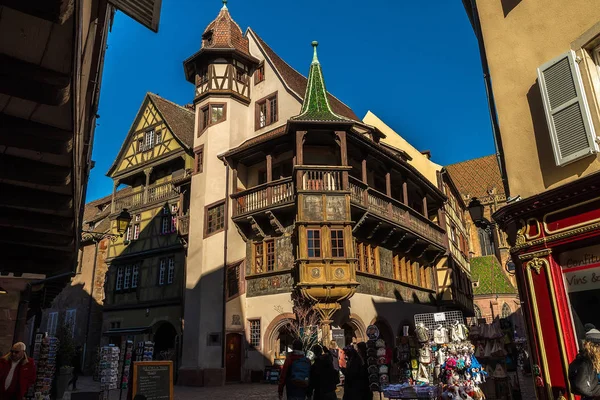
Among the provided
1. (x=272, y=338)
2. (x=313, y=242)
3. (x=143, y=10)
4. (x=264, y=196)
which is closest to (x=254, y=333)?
(x=272, y=338)

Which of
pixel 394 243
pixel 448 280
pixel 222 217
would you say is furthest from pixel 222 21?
pixel 448 280

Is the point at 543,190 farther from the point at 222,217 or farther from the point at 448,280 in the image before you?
the point at 448,280

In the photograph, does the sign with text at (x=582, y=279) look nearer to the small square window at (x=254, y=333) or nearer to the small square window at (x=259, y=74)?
the small square window at (x=254, y=333)

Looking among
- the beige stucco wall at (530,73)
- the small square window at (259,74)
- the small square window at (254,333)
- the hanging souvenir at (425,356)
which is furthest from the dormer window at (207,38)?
the hanging souvenir at (425,356)

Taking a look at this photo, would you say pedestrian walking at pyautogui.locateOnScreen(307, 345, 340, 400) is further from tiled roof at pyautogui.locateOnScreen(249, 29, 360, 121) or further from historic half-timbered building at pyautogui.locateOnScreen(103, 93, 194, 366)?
historic half-timbered building at pyautogui.locateOnScreen(103, 93, 194, 366)

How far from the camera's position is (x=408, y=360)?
1050 cm

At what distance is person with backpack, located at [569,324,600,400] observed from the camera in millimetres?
4625

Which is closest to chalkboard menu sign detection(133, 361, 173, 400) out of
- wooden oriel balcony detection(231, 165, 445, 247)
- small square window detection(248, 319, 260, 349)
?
wooden oriel balcony detection(231, 165, 445, 247)

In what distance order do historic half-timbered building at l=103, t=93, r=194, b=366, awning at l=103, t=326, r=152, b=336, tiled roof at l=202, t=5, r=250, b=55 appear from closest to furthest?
tiled roof at l=202, t=5, r=250, b=55
awning at l=103, t=326, r=152, b=336
historic half-timbered building at l=103, t=93, r=194, b=366

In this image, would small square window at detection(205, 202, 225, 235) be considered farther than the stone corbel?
Yes

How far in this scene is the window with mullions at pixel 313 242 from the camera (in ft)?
56.6

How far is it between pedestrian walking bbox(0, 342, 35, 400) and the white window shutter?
27.9 ft

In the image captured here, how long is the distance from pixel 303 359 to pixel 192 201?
16.3m

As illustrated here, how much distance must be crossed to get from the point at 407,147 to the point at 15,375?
78.5ft
